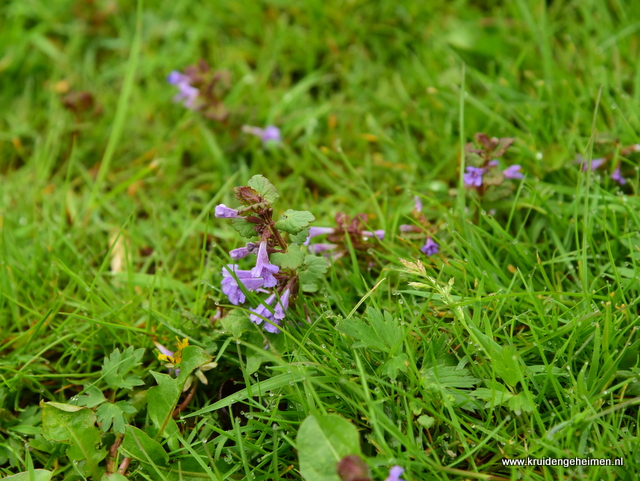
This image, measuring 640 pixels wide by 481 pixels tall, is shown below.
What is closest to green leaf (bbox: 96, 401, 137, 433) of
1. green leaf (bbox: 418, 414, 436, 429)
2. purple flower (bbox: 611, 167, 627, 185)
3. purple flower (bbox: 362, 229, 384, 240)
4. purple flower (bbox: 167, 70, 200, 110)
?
green leaf (bbox: 418, 414, 436, 429)

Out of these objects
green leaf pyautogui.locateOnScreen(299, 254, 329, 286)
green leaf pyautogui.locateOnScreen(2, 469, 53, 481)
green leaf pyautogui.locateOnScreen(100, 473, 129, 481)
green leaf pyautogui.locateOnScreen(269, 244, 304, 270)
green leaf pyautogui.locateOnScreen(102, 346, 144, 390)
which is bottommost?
green leaf pyautogui.locateOnScreen(2, 469, 53, 481)

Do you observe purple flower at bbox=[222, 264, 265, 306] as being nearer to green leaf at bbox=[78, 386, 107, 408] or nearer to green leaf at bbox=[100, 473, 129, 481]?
green leaf at bbox=[78, 386, 107, 408]

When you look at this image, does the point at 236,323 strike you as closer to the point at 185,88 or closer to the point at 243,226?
the point at 243,226

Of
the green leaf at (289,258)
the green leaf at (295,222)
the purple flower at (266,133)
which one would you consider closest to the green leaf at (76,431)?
the green leaf at (289,258)

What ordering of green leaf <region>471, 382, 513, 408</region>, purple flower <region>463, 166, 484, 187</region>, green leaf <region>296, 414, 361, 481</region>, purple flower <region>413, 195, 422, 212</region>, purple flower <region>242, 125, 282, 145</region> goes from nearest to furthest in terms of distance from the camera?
green leaf <region>296, 414, 361, 481</region>, green leaf <region>471, 382, 513, 408</region>, purple flower <region>463, 166, 484, 187</region>, purple flower <region>413, 195, 422, 212</region>, purple flower <region>242, 125, 282, 145</region>

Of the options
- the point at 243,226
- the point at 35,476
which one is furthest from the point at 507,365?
the point at 35,476


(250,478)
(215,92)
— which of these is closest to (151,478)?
(250,478)
